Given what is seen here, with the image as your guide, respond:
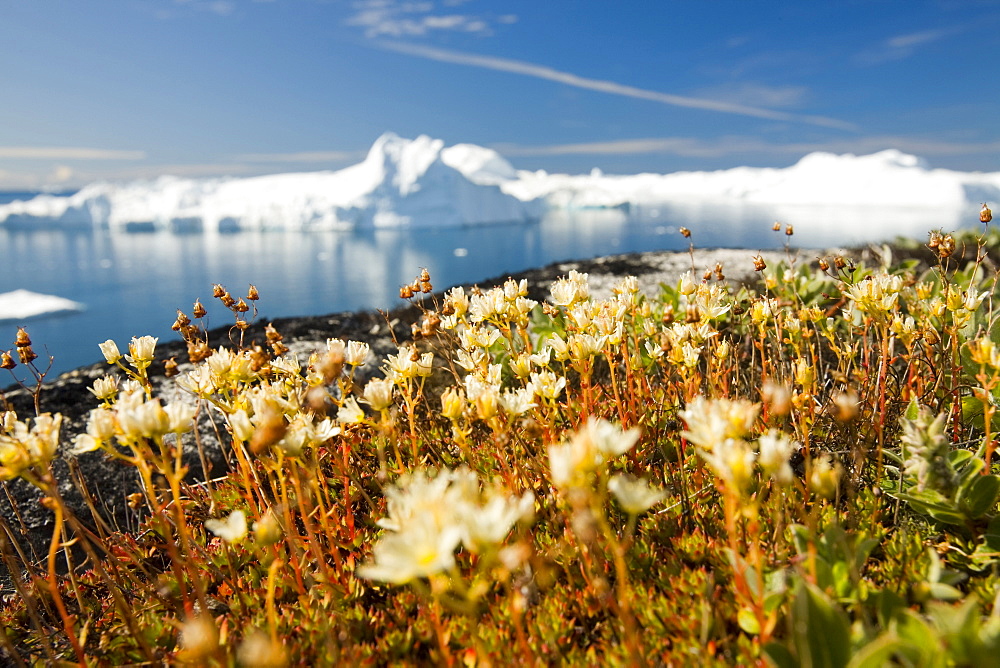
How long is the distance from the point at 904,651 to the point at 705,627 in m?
0.44

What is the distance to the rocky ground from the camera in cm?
344

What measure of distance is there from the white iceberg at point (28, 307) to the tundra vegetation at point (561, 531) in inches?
889

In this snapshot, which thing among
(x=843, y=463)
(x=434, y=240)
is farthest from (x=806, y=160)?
(x=843, y=463)

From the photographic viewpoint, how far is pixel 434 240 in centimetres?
5306

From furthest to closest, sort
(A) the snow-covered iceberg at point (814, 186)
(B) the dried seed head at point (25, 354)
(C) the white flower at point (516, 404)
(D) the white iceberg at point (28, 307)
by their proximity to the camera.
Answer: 1. (A) the snow-covered iceberg at point (814, 186)
2. (D) the white iceberg at point (28, 307)
3. (B) the dried seed head at point (25, 354)
4. (C) the white flower at point (516, 404)

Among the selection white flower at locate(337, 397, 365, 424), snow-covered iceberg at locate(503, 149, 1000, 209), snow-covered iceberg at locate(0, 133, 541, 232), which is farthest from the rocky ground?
snow-covered iceberg at locate(503, 149, 1000, 209)

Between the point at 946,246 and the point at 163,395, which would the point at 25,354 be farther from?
the point at 946,246

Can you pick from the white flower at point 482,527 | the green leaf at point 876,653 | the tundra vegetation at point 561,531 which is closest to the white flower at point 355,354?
the tundra vegetation at point 561,531

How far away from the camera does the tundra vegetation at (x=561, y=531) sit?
1308mm

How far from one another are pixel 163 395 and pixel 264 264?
36.3 m

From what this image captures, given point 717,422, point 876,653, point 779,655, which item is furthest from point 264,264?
point 876,653

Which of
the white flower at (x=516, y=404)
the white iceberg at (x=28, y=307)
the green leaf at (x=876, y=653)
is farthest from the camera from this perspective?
the white iceberg at (x=28, y=307)

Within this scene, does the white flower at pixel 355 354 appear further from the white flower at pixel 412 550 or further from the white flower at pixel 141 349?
the white flower at pixel 412 550

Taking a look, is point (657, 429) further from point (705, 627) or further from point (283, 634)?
point (283, 634)
